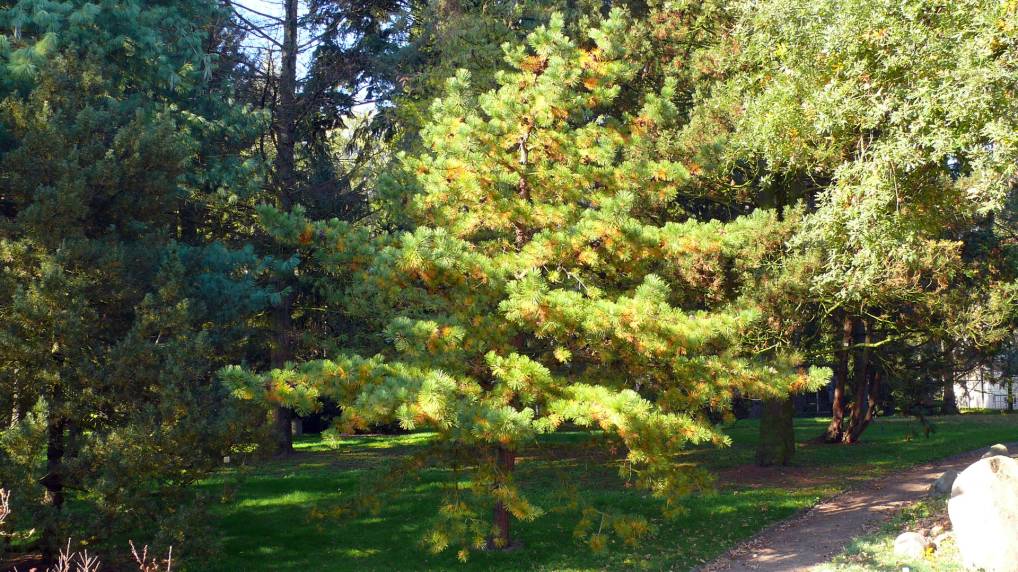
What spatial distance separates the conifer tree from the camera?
8172mm

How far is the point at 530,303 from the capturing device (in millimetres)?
8320

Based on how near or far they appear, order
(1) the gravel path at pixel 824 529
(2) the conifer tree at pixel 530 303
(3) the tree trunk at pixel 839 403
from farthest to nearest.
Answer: (3) the tree trunk at pixel 839 403 < (1) the gravel path at pixel 824 529 < (2) the conifer tree at pixel 530 303

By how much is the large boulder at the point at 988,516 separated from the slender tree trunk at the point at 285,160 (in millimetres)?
14119

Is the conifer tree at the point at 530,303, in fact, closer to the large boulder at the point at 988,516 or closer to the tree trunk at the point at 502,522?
the tree trunk at the point at 502,522

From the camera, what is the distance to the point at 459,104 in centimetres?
1052

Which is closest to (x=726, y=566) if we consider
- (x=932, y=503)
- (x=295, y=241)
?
(x=932, y=503)

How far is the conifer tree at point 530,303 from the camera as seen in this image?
817 cm

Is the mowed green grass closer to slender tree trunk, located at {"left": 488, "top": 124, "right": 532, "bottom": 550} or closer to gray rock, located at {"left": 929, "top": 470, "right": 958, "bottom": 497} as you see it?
slender tree trunk, located at {"left": 488, "top": 124, "right": 532, "bottom": 550}

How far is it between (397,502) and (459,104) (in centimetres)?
718

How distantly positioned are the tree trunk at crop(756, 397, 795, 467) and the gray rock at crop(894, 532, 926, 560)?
24.6ft

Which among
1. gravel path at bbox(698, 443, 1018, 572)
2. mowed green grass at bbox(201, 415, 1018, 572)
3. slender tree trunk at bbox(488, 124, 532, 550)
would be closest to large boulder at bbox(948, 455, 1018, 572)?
gravel path at bbox(698, 443, 1018, 572)

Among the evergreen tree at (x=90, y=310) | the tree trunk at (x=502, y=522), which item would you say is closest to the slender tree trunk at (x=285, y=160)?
the evergreen tree at (x=90, y=310)

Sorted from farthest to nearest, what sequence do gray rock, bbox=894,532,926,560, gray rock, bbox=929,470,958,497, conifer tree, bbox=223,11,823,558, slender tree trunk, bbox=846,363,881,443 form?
slender tree trunk, bbox=846,363,881,443, gray rock, bbox=929,470,958,497, gray rock, bbox=894,532,926,560, conifer tree, bbox=223,11,823,558

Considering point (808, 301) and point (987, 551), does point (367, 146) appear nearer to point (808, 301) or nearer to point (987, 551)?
point (808, 301)
